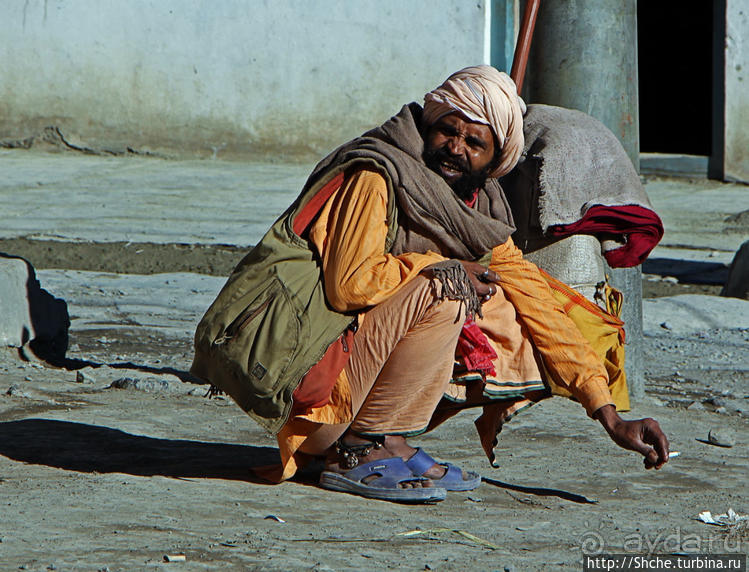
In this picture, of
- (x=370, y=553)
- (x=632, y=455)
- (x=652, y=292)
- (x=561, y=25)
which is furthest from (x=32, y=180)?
(x=370, y=553)

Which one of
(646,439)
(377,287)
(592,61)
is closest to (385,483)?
(377,287)

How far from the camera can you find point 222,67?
10.4m

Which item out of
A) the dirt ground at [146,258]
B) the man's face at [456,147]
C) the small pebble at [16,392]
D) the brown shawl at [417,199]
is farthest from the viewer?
the dirt ground at [146,258]

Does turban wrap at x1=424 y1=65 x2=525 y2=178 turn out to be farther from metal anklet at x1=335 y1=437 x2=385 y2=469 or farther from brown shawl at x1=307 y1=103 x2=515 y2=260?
metal anklet at x1=335 y1=437 x2=385 y2=469

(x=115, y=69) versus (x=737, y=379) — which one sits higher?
(x=115, y=69)

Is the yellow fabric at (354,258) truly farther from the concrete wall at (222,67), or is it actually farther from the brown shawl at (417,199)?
the concrete wall at (222,67)

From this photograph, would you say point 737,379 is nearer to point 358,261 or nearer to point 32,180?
point 358,261

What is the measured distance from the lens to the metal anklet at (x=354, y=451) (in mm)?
3223

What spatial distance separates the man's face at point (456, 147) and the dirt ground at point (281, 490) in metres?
0.89

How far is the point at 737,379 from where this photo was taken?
5320 mm

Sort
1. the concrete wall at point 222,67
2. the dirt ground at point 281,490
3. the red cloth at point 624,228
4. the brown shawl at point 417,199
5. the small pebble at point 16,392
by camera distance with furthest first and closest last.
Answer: the concrete wall at point 222,67
the small pebble at point 16,392
the red cloth at point 624,228
the brown shawl at point 417,199
the dirt ground at point 281,490

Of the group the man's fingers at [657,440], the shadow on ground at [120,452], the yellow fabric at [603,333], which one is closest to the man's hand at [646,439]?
the man's fingers at [657,440]

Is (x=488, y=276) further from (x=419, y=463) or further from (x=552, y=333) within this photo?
(x=419, y=463)

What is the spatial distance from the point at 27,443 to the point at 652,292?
459 cm
